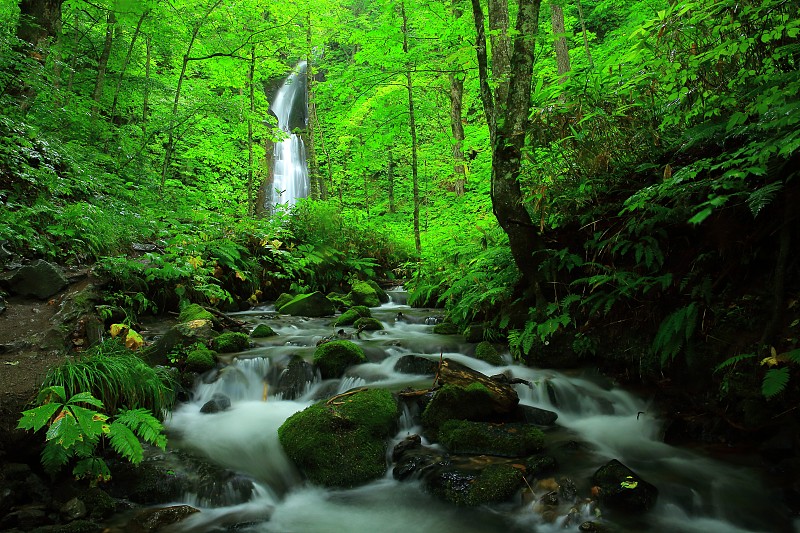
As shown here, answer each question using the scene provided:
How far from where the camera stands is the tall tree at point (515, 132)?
538cm

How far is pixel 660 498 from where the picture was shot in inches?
145

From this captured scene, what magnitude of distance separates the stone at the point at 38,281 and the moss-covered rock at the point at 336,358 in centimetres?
343

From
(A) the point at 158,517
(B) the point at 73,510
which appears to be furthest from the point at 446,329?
(B) the point at 73,510

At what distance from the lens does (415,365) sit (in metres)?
6.21

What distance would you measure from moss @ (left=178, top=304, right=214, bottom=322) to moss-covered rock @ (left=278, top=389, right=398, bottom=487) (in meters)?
3.36

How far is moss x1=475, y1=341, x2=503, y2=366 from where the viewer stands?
6316 mm

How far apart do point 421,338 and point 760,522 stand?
4.97 meters

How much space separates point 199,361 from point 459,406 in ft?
11.3

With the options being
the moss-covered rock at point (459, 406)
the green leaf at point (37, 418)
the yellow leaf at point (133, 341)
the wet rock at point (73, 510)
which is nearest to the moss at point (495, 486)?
the moss-covered rock at point (459, 406)

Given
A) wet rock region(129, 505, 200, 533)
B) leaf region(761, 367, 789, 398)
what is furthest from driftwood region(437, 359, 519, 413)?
wet rock region(129, 505, 200, 533)

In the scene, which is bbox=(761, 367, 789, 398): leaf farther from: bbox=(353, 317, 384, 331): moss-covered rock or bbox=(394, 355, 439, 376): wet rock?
bbox=(353, 317, 384, 331): moss-covered rock

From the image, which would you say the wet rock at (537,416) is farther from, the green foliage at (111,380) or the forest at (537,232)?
the green foliage at (111,380)

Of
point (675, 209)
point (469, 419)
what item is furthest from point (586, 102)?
point (469, 419)

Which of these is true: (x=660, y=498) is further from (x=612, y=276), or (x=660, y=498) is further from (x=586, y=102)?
(x=586, y=102)
